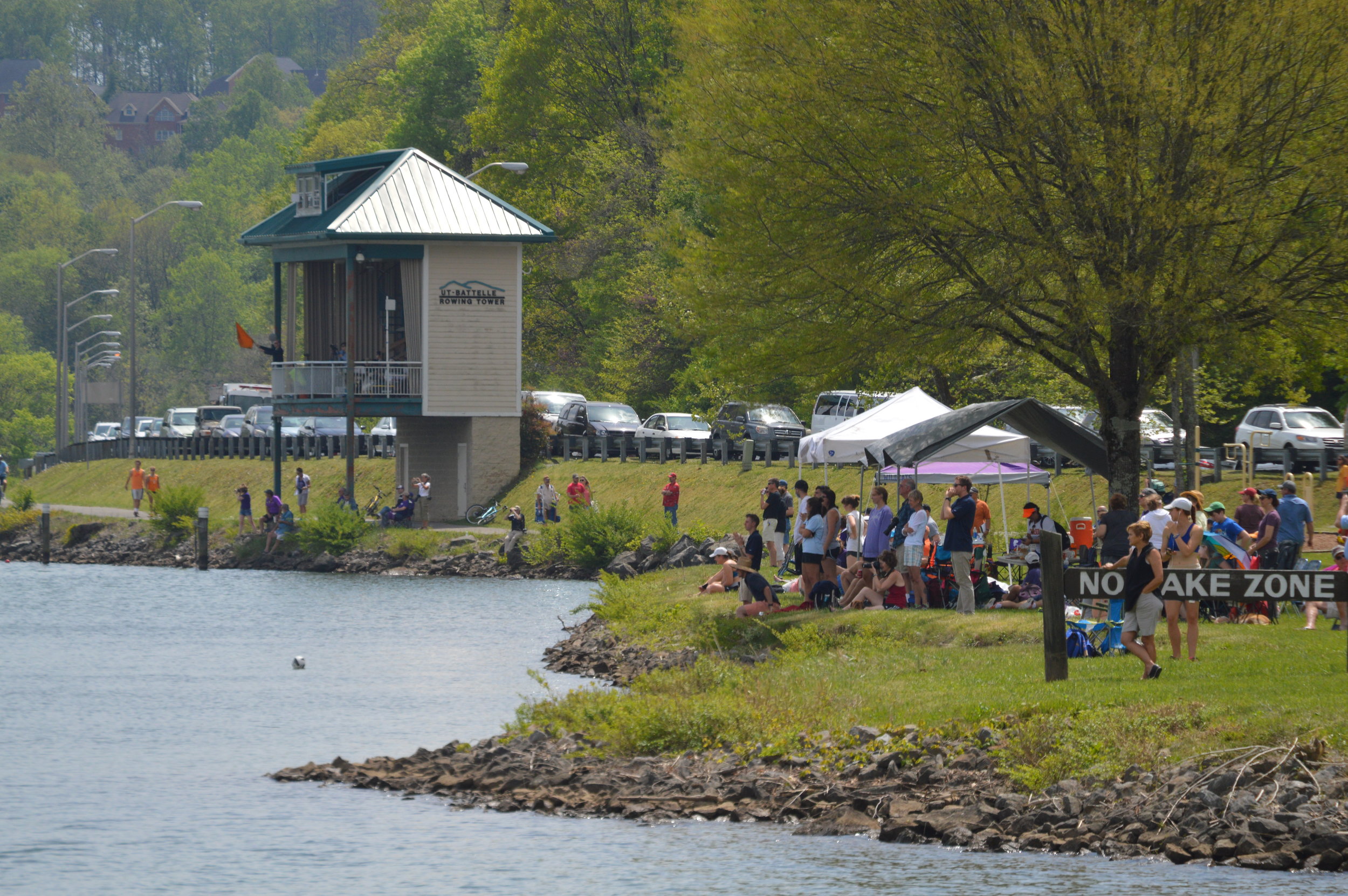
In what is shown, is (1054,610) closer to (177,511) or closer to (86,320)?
(177,511)

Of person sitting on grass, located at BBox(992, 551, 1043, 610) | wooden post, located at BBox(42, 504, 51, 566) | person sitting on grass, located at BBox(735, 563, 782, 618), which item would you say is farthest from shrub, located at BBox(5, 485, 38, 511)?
person sitting on grass, located at BBox(992, 551, 1043, 610)

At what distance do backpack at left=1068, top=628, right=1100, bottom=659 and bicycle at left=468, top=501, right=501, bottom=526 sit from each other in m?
36.6

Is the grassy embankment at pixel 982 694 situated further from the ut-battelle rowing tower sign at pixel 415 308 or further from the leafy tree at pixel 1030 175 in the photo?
the ut-battelle rowing tower sign at pixel 415 308

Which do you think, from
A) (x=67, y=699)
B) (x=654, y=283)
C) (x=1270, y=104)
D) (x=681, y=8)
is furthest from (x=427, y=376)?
(x=1270, y=104)

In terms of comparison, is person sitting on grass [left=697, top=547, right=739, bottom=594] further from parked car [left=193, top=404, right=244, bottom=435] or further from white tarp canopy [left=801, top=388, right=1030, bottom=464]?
parked car [left=193, top=404, right=244, bottom=435]

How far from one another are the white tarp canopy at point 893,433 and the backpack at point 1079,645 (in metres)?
6.89

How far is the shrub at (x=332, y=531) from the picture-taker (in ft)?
176

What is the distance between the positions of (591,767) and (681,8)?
148 feet

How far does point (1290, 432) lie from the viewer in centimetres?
4316

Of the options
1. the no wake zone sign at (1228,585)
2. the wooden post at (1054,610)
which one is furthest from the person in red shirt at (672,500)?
the no wake zone sign at (1228,585)

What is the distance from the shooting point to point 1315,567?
23672 millimetres

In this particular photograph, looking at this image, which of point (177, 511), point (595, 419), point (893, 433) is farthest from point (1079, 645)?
point (177, 511)

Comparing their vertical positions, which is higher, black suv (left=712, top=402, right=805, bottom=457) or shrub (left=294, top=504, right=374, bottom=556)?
black suv (left=712, top=402, right=805, bottom=457)

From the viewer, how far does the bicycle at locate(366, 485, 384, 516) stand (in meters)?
58.8
